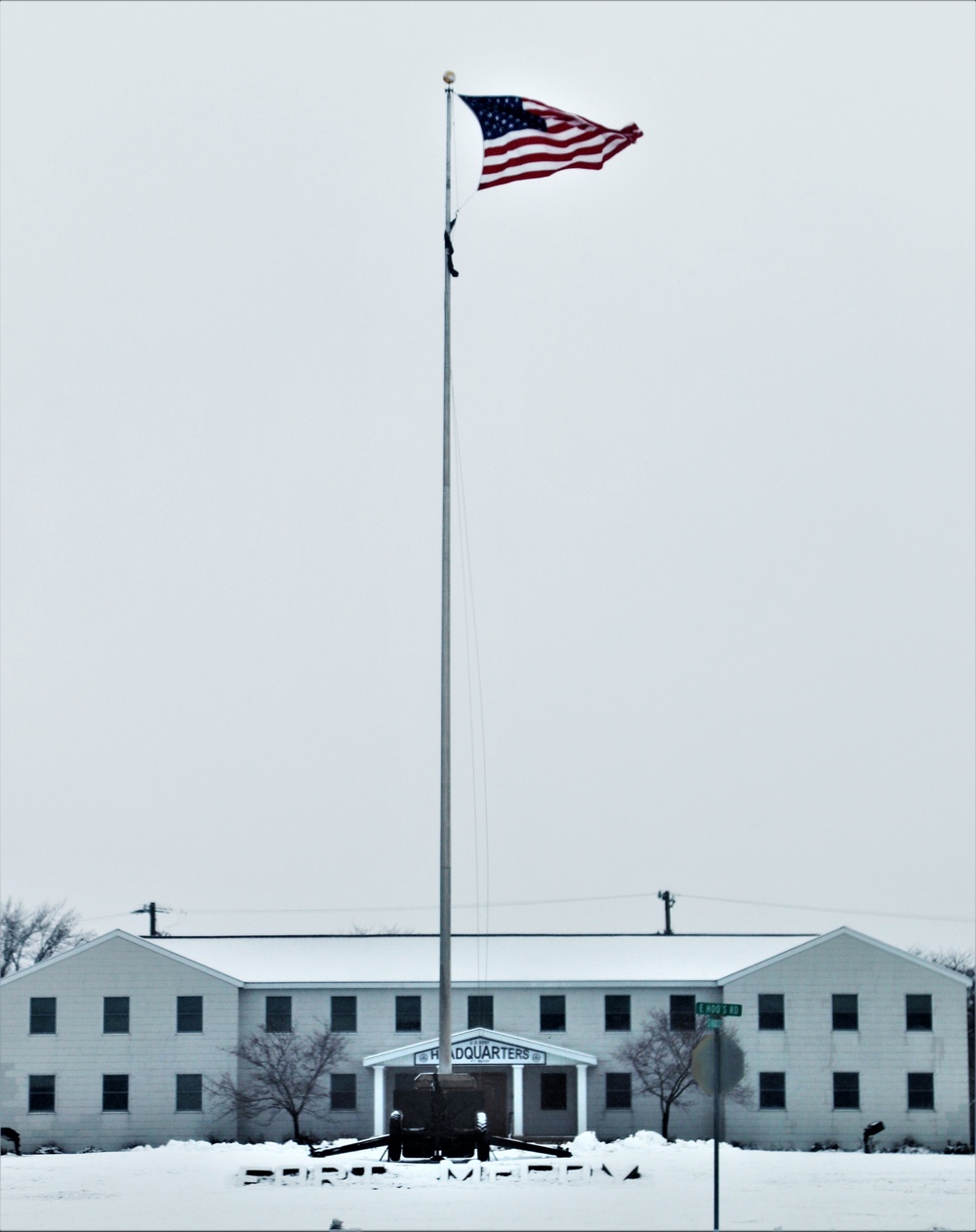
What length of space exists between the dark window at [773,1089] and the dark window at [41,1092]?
2167 centimetres

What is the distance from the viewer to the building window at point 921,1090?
52.3 meters

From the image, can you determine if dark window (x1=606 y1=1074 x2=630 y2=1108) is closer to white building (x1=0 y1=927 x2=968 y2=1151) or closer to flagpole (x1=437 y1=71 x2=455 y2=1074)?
white building (x1=0 y1=927 x2=968 y2=1151)

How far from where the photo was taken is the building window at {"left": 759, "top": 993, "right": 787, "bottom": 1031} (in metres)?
53.0

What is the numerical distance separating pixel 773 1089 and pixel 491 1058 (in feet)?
28.8

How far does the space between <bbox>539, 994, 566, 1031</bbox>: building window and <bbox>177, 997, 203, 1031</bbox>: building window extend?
34.8 ft

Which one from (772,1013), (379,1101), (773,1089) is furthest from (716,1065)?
(773,1089)

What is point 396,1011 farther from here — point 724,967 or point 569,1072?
point 724,967

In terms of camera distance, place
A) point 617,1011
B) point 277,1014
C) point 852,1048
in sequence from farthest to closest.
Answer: point 617,1011
point 277,1014
point 852,1048

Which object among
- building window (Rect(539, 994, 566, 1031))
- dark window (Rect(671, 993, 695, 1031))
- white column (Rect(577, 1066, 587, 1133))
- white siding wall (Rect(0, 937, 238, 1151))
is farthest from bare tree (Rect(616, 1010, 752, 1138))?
white siding wall (Rect(0, 937, 238, 1151))

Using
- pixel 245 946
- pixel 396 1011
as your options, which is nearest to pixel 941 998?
pixel 396 1011

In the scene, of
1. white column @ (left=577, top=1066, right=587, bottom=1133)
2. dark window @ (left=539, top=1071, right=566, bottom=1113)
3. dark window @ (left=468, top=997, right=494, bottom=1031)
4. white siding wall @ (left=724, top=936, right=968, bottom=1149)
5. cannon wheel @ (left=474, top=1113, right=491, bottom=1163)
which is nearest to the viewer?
cannon wheel @ (left=474, top=1113, right=491, bottom=1163)

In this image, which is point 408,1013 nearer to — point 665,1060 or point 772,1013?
point 665,1060

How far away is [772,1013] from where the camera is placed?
53.1 m

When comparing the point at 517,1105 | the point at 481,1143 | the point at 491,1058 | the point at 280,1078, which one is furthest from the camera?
the point at 280,1078
